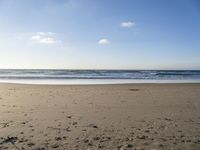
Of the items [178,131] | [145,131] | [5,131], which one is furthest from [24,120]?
[178,131]

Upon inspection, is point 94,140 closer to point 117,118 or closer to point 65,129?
point 65,129

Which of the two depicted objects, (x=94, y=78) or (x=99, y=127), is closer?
(x=99, y=127)

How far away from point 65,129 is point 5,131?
1.47 metres

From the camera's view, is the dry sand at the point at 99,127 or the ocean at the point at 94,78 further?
the ocean at the point at 94,78

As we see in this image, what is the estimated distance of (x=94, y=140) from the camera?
217 inches

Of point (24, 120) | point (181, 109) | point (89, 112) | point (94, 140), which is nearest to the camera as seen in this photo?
point (94, 140)

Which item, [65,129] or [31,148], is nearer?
[31,148]

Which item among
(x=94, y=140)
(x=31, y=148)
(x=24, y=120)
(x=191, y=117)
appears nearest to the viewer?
(x=31, y=148)

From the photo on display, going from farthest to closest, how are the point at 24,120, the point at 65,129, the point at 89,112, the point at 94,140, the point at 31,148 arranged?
the point at 89,112, the point at 24,120, the point at 65,129, the point at 94,140, the point at 31,148

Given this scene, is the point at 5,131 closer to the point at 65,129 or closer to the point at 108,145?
the point at 65,129

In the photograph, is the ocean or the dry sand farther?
the ocean

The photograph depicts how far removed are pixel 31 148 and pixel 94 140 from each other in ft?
4.45

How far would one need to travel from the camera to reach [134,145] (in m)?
5.18

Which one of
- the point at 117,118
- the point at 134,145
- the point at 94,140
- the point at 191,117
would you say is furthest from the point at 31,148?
the point at 191,117
